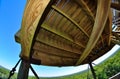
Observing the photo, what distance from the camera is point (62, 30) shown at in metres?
6.94

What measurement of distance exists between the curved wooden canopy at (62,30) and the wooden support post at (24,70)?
7.2 inches

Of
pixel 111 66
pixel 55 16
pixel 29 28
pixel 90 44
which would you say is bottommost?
pixel 90 44

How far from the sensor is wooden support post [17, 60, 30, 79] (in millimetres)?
6441

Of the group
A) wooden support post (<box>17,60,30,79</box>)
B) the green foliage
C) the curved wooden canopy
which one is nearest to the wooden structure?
the curved wooden canopy

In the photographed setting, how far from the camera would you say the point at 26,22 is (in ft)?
19.6

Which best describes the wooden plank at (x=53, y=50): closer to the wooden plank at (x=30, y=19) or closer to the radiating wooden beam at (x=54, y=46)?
the radiating wooden beam at (x=54, y=46)

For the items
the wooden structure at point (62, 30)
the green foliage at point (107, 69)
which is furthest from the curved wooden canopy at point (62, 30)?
the green foliage at point (107, 69)

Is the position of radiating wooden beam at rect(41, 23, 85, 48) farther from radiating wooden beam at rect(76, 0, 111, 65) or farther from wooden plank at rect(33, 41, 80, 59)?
radiating wooden beam at rect(76, 0, 111, 65)

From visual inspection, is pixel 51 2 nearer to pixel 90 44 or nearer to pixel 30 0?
pixel 30 0

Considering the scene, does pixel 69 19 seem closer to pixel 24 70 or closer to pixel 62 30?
pixel 62 30

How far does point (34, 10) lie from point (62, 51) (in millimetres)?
2381

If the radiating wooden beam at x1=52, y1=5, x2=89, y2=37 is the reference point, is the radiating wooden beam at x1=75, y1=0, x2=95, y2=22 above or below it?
above

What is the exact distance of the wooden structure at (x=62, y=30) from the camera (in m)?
5.58

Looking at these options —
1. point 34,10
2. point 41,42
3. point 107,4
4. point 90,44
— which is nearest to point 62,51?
point 41,42
